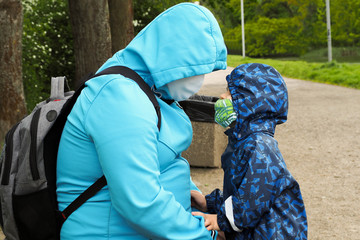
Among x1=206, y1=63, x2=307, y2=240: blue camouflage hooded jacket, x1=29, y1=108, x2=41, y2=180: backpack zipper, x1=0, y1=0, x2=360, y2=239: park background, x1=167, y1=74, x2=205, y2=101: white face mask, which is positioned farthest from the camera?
x1=0, y1=0, x2=360, y2=239: park background

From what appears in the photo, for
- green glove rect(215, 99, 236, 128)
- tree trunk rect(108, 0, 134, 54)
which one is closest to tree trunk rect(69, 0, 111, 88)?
tree trunk rect(108, 0, 134, 54)

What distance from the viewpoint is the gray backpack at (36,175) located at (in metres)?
1.83

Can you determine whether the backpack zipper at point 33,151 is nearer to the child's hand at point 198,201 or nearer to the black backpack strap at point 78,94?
the black backpack strap at point 78,94

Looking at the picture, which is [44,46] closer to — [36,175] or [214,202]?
[214,202]

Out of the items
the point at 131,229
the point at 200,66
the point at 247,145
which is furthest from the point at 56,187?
the point at 247,145

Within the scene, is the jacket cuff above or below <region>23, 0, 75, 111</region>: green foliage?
below

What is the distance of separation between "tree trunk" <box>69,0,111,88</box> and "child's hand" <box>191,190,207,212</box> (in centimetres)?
451

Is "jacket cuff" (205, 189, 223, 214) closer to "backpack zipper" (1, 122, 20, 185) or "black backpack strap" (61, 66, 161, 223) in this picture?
"black backpack strap" (61, 66, 161, 223)

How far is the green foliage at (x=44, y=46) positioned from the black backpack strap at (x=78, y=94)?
641 centimetres

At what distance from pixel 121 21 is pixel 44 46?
1635 mm

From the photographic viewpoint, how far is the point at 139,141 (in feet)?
5.61

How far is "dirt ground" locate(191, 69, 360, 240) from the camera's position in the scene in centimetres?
482

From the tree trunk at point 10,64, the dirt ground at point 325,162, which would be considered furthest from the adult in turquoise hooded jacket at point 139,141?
the tree trunk at point 10,64

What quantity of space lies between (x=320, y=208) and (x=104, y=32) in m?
3.66
